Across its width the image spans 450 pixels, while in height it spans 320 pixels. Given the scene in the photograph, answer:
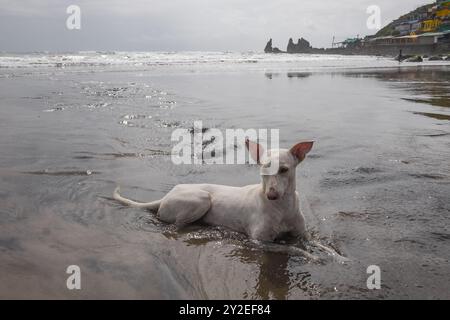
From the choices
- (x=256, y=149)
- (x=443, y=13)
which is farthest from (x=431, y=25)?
(x=256, y=149)

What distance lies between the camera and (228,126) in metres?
12.6

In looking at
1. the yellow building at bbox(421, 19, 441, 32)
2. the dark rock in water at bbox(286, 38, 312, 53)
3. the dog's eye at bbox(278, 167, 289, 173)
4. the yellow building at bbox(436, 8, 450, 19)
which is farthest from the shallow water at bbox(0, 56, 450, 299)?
the dark rock in water at bbox(286, 38, 312, 53)

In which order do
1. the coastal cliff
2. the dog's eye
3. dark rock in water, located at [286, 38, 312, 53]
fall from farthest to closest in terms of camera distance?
dark rock in water, located at [286, 38, 312, 53], the coastal cliff, the dog's eye

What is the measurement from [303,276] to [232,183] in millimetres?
3526

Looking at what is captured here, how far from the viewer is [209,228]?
19.8ft

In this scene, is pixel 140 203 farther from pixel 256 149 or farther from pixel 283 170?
pixel 283 170

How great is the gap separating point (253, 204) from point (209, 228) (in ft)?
2.47

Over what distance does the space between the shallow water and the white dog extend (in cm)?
22

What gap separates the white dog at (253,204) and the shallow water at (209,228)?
22 cm

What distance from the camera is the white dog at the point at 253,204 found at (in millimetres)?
5215

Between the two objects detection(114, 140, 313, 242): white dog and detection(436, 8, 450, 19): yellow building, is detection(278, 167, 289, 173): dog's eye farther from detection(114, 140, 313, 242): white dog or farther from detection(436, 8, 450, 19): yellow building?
detection(436, 8, 450, 19): yellow building

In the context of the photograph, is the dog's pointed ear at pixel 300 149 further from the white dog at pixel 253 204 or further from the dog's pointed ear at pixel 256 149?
the dog's pointed ear at pixel 256 149

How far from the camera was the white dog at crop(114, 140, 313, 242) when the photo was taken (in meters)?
5.21
